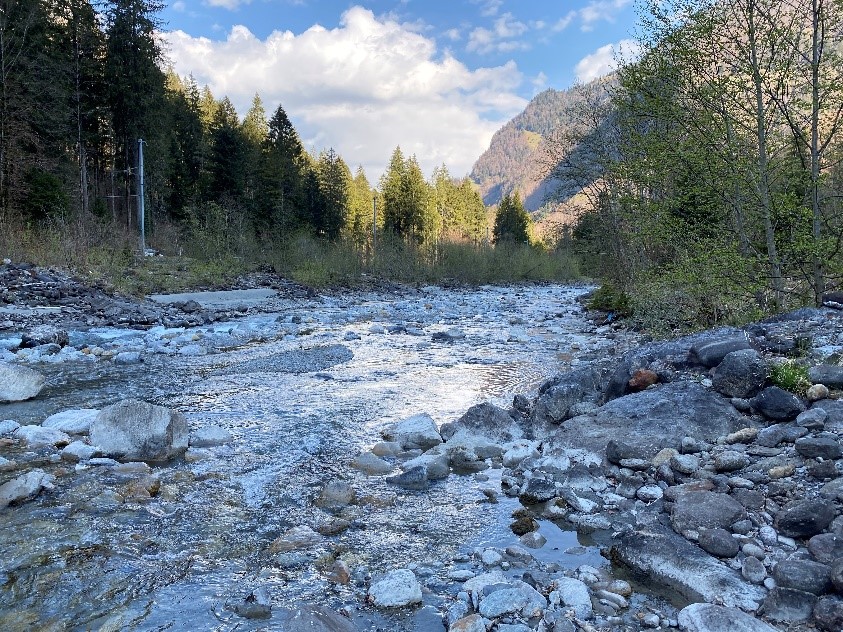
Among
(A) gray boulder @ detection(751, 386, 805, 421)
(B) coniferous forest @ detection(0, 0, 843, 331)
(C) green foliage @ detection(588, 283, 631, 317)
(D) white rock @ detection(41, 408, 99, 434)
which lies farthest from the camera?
(C) green foliage @ detection(588, 283, 631, 317)

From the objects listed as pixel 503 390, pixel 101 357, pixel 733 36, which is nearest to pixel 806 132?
pixel 733 36

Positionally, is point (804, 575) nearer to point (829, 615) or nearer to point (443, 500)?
point (829, 615)

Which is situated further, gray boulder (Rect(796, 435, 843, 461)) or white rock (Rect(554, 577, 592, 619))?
gray boulder (Rect(796, 435, 843, 461))

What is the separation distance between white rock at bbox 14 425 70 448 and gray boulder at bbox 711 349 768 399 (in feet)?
19.0

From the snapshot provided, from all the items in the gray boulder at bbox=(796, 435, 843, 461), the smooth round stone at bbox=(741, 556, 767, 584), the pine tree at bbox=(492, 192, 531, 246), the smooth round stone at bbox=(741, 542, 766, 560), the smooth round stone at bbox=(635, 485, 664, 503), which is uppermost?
the pine tree at bbox=(492, 192, 531, 246)

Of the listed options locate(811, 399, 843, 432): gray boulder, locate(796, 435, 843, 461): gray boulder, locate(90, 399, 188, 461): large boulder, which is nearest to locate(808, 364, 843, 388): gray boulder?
locate(811, 399, 843, 432): gray boulder

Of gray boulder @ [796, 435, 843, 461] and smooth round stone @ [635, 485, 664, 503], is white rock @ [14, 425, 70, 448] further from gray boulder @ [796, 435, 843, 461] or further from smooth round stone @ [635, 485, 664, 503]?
gray boulder @ [796, 435, 843, 461]

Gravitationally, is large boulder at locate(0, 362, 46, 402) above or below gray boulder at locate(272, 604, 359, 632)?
above

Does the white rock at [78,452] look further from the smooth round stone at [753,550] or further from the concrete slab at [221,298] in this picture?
the concrete slab at [221,298]

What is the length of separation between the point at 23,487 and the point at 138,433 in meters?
1.02

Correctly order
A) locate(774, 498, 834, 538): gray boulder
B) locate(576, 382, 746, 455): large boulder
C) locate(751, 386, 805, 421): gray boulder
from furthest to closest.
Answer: locate(576, 382, 746, 455): large boulder, locate(751, 386, 805, 421): gray boulder, locate(774, 498, 834, 538): gray boulder

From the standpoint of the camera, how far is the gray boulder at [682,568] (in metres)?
2.55

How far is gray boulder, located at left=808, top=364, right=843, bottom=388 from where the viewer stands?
443 centimetres

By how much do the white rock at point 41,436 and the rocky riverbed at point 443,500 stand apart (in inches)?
0.9
